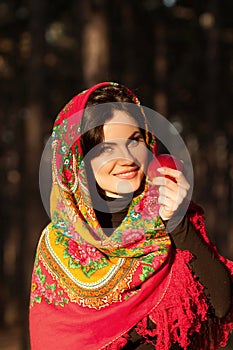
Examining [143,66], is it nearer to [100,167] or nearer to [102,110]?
[102,110]

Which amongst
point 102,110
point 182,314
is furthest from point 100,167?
point 182,314

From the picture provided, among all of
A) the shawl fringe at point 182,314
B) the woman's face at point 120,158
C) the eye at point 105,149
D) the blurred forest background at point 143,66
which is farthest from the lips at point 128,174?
the blurred forest background at point 143,66

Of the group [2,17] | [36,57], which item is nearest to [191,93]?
[2,17]

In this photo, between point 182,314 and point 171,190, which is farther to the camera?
point 182,314

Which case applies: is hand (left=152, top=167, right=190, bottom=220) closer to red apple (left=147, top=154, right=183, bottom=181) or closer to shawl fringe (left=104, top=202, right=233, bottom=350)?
red apple (left=147, top=154, right=183, bottom=181)

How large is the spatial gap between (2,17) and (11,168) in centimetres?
1404

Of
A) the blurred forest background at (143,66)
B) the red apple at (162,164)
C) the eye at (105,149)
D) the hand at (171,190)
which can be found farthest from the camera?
the blurred forest background at (143,66)

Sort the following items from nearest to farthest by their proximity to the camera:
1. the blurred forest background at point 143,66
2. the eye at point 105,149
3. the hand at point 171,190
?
the hand at point 171,190 < the eye at point 105,149 < the blurred forest background at point 143,66

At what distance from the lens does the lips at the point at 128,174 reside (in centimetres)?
344

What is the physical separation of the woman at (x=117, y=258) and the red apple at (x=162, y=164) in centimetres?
4

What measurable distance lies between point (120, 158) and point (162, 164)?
7.0 inches

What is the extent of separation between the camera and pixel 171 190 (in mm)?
3170

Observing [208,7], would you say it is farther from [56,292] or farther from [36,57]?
[56,292]

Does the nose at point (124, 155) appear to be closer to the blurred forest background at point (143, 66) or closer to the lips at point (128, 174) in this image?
the lips at point (128, 174)
